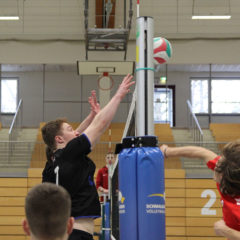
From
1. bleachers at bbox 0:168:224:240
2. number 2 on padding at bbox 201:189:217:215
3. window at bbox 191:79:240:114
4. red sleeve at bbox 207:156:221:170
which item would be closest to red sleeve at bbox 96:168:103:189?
bleachers at bbox 0:168:224:240

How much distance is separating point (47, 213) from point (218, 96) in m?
21.4

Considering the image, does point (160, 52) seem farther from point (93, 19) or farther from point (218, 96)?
point (218, 96)

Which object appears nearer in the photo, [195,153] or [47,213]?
[47,213]

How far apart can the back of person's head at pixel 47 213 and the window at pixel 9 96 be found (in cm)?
2101

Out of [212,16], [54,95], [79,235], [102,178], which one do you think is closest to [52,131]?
[79,235]

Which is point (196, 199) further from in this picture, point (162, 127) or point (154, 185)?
point (154, 185)

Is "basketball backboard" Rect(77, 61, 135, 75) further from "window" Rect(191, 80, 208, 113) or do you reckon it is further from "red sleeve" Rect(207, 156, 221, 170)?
"red sleeve" Rect(207, 156, 221, 170)

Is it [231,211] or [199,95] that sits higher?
[199,95]

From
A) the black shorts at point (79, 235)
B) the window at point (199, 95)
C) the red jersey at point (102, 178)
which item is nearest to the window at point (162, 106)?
the window at point (199, 95)

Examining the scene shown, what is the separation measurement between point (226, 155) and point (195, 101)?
2026cm

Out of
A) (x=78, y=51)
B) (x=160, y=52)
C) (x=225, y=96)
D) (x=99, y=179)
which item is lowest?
(x=99, y=179)

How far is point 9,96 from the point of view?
22.6 m

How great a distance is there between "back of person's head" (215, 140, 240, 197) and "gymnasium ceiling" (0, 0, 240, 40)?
1254 centimetres

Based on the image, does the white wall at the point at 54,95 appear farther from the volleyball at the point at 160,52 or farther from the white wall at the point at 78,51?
the volleyball at the point at 160,52
